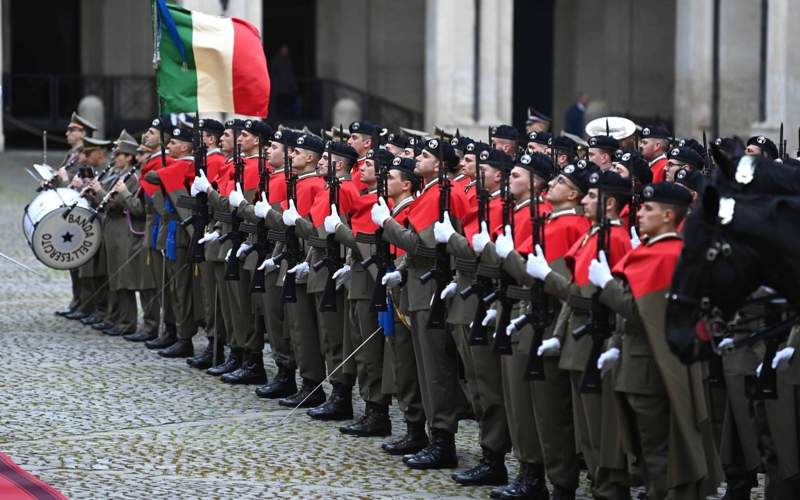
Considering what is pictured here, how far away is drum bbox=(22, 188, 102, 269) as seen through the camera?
46.2ft

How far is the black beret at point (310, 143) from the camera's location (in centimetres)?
1118

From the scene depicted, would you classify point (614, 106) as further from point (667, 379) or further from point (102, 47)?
point (667, 379)

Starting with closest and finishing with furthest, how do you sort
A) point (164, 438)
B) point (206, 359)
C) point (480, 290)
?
1. point (480, 290)
2. point (164, 438)
3. point (206, 359)

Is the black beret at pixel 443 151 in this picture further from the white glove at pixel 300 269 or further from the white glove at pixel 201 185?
the white glove at pixel 201 185

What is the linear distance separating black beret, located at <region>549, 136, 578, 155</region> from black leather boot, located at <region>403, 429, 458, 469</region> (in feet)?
9.64

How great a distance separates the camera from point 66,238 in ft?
46.5

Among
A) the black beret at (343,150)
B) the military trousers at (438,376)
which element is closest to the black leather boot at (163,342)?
the black beret at (343,150)

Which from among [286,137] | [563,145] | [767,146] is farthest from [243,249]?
[767,146]

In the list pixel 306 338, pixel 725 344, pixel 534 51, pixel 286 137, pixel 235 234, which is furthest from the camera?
pixel 534 51

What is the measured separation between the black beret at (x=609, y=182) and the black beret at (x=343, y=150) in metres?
3.18

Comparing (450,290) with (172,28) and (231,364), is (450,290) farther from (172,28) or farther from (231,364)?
(172,28)

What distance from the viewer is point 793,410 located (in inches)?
304

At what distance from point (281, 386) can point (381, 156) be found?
210cm

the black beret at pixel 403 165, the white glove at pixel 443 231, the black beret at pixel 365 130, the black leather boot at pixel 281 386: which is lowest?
the black leather boot at pixel 281 386
